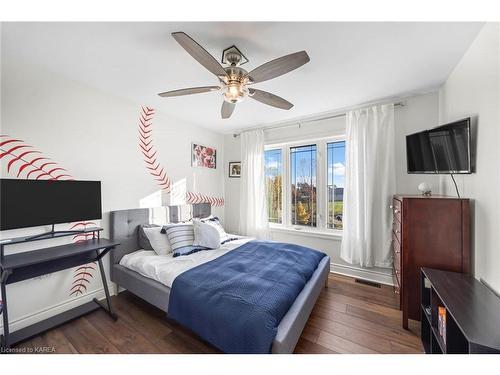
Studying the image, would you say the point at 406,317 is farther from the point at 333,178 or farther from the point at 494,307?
the point at 333,178

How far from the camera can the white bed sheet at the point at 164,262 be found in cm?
188

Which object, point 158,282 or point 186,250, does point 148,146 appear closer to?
point 186,250

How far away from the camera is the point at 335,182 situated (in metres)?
3.10

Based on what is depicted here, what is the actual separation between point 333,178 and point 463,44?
6.20 feet

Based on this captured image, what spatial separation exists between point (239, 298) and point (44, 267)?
5.84 ft

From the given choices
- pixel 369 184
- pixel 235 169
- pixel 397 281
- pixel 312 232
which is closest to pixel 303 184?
→ pixel 312 232

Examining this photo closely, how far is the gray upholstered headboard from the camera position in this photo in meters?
2.36

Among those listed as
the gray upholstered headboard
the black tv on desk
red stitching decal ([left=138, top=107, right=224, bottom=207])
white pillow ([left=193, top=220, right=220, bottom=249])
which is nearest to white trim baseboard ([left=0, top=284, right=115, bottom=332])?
the gray upholstered headboard

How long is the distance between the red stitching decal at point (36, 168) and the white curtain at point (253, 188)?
2.27 metres

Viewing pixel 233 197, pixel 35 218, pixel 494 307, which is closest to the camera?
pixel 494 307

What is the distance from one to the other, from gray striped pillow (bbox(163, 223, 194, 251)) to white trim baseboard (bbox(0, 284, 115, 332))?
91 cm

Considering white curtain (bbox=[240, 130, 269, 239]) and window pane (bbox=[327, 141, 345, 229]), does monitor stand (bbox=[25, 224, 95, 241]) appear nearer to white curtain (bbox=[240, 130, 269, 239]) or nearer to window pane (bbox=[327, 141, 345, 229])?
white curtain (bbox=[240, 130, 269, 239])

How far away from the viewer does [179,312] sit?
5.32 ft

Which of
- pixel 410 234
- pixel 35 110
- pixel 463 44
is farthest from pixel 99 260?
pixel 463 44
